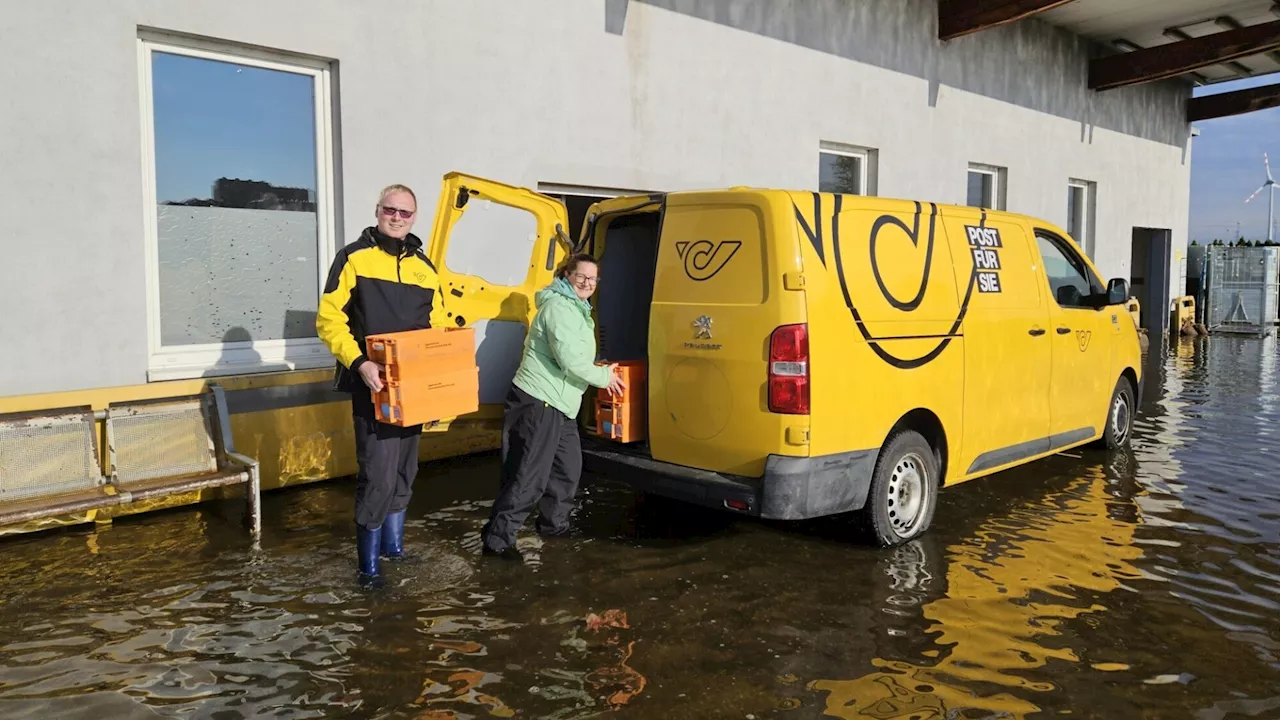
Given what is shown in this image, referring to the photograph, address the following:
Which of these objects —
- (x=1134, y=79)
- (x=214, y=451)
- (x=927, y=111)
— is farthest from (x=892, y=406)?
(x=1134, y=79)

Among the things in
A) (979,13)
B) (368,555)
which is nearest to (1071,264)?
(368,555)

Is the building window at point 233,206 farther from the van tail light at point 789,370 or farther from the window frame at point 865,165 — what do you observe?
the window frame at point 865,165

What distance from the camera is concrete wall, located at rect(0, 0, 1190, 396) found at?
575 centimetres

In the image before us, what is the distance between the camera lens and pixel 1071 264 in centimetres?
697

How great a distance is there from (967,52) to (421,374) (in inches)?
461

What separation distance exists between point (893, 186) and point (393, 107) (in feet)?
24.1

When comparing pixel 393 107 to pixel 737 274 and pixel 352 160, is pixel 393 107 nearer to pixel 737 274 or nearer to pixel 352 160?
pixel 352 160

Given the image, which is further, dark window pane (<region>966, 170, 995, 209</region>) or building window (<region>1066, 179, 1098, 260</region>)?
building window (<region>1066, 179, 1098, 260</region>)

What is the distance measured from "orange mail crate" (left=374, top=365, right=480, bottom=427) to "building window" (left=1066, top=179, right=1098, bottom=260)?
15.3 m

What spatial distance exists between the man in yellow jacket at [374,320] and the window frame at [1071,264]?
4.35m

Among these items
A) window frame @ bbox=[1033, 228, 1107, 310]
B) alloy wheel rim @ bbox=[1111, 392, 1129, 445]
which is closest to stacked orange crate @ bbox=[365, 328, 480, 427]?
window frame @ bbox=[1033, 228, 1107, 310]

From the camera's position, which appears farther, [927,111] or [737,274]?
[927,111]

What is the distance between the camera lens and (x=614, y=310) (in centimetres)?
606

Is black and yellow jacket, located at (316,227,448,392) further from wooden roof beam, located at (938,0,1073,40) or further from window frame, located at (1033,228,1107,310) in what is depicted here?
wooden roof beam, located at (938,0,1073,40)
